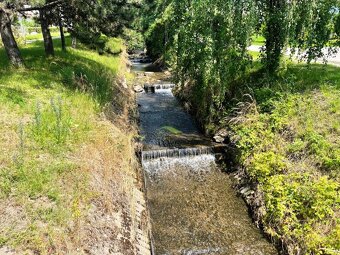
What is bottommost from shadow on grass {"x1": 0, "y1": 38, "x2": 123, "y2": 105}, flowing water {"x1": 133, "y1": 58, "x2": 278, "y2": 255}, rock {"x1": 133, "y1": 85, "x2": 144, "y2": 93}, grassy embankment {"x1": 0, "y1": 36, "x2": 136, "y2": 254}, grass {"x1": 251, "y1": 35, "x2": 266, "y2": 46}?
flowing water {"x1": 133, "y1": 58, "x2": 278, "y2": 255}

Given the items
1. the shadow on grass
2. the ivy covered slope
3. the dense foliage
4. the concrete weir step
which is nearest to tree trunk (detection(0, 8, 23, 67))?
the shadow on grass

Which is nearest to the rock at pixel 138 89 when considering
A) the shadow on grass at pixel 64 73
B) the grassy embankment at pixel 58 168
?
the shadow on grass at pixel 64 73

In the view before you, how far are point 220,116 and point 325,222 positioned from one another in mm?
5678

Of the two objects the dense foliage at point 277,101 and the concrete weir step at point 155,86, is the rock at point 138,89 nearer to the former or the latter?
the concrete weir step at point 155,86

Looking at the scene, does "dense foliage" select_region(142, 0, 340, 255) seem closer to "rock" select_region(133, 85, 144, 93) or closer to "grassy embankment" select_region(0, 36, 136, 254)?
"grassy embankment" select_region(0, 36, 136, 254)

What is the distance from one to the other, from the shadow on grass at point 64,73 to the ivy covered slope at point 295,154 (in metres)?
4.75

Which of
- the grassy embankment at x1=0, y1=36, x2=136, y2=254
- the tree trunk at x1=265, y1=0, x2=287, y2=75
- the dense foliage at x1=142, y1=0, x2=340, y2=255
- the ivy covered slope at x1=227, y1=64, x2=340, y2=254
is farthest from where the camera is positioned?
the tree trunk at x1=265, y1=0, x2=287, y2=75

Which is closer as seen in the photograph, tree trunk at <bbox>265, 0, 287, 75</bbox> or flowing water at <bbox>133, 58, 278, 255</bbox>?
flowing water at <bbox>133, 58, 278, 255</bbox>

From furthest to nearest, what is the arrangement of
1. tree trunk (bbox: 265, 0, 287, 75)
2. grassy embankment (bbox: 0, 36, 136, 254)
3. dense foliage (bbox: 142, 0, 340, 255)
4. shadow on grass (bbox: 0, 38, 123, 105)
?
shadow on grass (bbox: 0, 38, 123, 105), tree trunk (bbox: 265, 0, 287, 75), dense foliage (bbox: 142, 0, 340, 255), grassy embankment (bbox: 0, 36, 136, 254)

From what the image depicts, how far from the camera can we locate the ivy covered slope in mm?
5664

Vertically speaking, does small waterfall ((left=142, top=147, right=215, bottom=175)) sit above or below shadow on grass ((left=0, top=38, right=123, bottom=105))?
below

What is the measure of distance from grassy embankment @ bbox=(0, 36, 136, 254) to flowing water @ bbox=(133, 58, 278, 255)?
3.23 feet

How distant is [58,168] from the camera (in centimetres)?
524

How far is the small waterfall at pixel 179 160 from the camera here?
8977 mm
